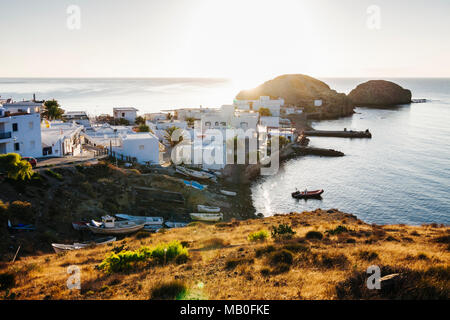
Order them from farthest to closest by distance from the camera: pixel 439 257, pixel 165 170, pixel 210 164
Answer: pixel 210 164 → pixel 165 170 → pixel 439 257

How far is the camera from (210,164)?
4734 cm

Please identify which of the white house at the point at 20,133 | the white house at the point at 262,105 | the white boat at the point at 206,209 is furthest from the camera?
the white house at the point at 262,105

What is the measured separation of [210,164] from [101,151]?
50.2ft

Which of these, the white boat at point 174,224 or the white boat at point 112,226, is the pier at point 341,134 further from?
the white boat at point 112,226

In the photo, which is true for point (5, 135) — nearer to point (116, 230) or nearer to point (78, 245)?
point (116, 230)

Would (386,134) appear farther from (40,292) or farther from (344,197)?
(40,292)

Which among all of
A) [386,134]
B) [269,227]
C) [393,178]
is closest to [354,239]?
[269,227]

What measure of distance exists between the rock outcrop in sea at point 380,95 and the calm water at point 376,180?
3868 inches

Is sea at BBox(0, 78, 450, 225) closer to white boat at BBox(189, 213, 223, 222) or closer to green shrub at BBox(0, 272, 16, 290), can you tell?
white boat at BBox(189, 213, 223, 222)

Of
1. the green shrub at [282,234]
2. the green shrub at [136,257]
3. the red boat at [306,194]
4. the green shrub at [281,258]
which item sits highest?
the green shrub at [281,258]

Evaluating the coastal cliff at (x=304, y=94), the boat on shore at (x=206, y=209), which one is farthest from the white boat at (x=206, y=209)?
the coastal cliff at (x=304, y=94)

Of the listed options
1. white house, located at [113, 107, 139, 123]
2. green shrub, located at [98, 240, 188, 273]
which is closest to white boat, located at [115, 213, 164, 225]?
green shrub, located at [98, 240, 188, 273]

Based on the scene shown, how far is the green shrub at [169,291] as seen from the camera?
10.7 m

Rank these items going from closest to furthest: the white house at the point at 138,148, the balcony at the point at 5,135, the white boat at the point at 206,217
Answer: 1. the white boat at the point at 206,217
2. the balcony at the point at 5,135
3. the white house at the point at 138,148
